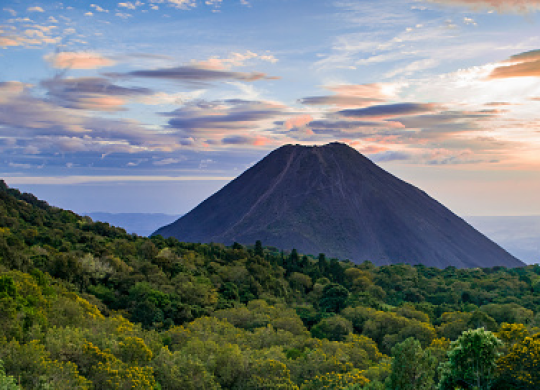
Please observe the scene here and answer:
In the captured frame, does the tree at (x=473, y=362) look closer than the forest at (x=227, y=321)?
No

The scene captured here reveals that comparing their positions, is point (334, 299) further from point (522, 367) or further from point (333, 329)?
point (522, 367)

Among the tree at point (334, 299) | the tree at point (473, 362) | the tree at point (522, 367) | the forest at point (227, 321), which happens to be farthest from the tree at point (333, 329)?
the tree at point (522, 367)

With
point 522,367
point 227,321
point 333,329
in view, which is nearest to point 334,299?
point 333,329

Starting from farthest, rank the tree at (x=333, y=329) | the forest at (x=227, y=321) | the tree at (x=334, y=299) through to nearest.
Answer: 1. the tree at (x=334, y=299)
2. the tree at (x=333, y=329)
3. the forest at (x=227, y=321)

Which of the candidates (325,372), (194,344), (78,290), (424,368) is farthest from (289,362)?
(78,290)

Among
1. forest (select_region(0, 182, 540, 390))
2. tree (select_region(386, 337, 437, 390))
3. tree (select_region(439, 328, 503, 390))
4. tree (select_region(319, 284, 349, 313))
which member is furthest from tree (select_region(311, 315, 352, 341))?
tree (select_region(386, 337, 437, 390))

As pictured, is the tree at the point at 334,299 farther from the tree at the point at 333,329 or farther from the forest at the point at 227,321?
the tree at the point at 333,329

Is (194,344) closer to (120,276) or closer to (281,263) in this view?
(120,276)
